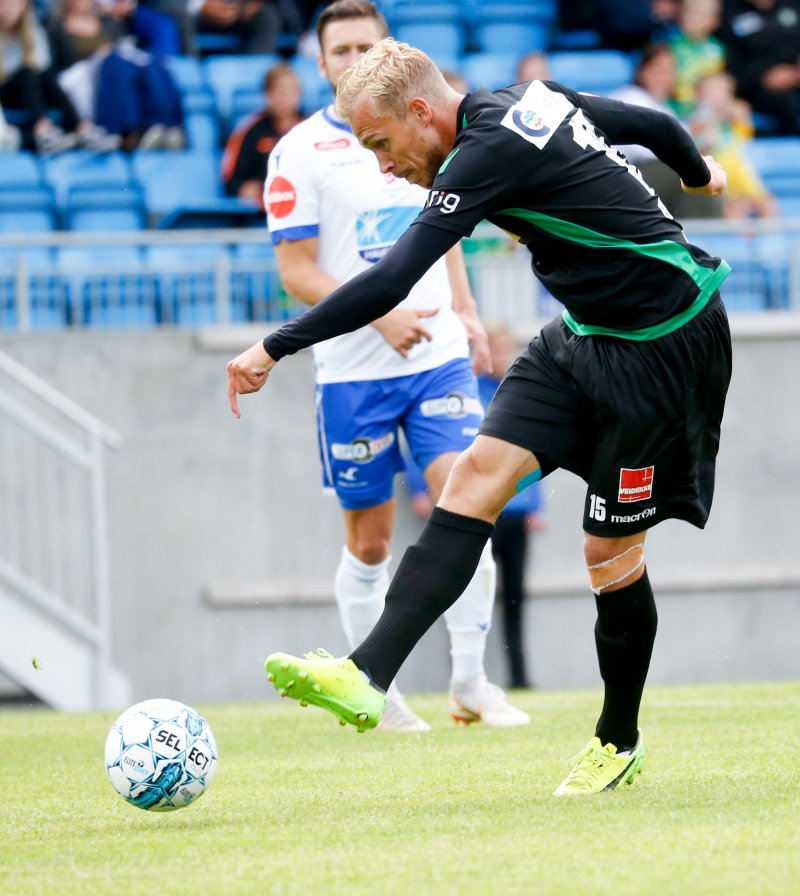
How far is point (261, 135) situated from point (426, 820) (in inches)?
345

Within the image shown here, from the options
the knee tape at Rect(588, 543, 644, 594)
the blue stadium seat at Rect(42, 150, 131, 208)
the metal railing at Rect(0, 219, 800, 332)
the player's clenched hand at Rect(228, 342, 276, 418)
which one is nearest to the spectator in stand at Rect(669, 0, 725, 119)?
the metal railing at Rect(0, 219, 800, 332)

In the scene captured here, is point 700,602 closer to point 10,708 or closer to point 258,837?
point 10,708

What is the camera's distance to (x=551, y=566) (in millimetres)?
11758

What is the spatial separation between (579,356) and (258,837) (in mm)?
1564

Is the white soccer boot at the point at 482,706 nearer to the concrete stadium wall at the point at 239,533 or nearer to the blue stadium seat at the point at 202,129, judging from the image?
the concrete stadium wall at the point at 239,533

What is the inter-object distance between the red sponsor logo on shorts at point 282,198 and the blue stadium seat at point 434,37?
8.23 meters

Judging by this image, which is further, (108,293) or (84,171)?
(84,171)

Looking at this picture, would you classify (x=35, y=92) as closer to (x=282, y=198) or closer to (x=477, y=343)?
(x=282, y=198)

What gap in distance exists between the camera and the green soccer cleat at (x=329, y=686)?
160 inches

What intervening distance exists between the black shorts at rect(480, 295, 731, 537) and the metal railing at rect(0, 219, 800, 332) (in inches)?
262

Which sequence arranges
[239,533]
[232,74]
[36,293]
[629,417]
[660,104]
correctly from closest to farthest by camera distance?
1. [629,417]
2. [36,293]
3. [239,533]
4. [660,104]
5. [232,74]

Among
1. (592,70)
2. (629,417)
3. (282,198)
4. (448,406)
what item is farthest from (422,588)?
(592,70)

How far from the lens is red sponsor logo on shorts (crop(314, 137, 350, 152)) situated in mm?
6684

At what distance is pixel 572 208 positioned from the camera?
4.40m
